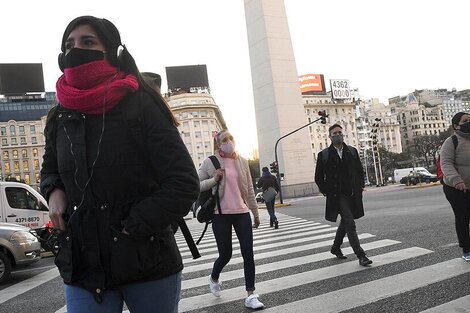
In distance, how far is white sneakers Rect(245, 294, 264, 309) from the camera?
4305mm

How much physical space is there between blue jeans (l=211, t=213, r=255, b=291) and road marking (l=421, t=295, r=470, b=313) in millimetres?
1641

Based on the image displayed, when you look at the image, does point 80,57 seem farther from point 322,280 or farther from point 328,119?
point 328,119

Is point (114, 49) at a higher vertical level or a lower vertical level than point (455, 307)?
higher

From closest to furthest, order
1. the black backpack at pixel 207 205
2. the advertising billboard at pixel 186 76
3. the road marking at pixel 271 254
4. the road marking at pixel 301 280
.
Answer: the black backpack at pixel 207 205, the road marking at pixel 301 280, the road marking at pixel 271 254, the advertising billboard at pixel 186 76

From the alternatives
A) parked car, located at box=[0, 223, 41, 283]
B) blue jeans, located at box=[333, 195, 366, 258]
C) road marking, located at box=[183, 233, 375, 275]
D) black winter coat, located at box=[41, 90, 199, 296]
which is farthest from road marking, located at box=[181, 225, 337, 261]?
black winter coat, located at box=[41, 90, 199, 296]

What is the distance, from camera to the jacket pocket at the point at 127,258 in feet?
5.52

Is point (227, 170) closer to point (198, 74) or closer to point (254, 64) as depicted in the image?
Result: point (254, 64)

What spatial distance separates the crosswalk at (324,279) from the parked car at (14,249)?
2.90 metres

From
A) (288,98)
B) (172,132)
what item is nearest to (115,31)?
(172,132)

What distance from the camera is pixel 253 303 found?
4.33 meters

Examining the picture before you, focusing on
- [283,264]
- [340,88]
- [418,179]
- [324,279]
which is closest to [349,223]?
[324,279]

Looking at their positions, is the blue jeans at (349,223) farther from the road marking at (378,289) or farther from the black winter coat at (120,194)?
the black winter coat at (120,194)

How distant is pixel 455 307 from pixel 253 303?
1.79m

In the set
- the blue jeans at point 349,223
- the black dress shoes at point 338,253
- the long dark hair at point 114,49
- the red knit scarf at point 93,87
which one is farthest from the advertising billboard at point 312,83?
the red knit scarf at point 93,87
